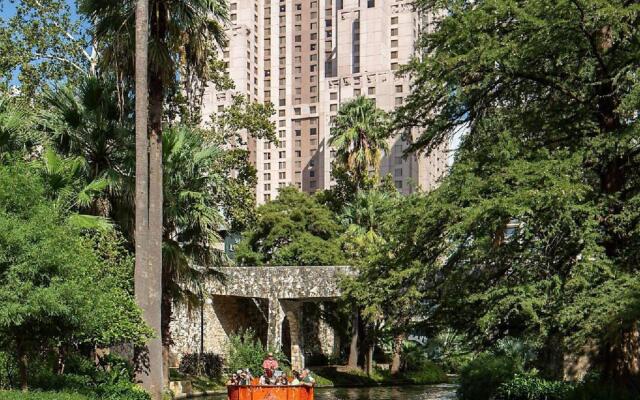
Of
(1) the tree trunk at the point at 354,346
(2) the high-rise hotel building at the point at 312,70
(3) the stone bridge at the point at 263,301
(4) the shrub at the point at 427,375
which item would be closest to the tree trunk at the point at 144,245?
(3) the stone bridge at the point at 263,301

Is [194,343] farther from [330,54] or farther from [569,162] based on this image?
[330,54]

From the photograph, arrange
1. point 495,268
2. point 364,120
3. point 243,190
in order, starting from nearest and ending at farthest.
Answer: point 495,268 → point 243,190 → point 364,120

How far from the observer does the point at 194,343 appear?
4528 cm

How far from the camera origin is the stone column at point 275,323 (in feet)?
145

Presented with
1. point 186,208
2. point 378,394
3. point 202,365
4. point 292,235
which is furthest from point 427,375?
point 186,208

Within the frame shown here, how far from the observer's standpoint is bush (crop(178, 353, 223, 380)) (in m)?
43.8

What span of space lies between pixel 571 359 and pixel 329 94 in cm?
9587

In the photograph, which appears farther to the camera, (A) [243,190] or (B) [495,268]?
(A) [243,190]

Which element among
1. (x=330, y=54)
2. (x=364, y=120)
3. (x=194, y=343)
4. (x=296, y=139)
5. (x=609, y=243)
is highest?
(x=330, y=54)

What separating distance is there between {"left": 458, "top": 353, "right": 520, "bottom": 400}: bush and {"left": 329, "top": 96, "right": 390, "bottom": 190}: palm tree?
2553 cm

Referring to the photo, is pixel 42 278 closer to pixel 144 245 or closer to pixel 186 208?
pixel 144 245

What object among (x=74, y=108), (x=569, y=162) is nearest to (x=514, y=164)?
(x=569, y=162)

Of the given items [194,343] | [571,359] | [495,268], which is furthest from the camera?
[194,343]

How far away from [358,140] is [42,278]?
38.6 m
